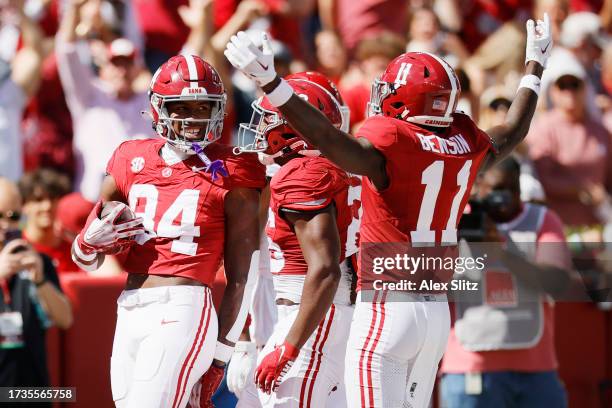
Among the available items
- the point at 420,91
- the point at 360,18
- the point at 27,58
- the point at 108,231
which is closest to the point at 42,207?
the point at 27,58

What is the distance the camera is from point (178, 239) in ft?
17.2

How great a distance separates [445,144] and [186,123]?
1.14 metres

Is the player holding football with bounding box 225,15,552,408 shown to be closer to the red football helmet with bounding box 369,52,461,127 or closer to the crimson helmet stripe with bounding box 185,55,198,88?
the red football helmet with bounding box 369,52,461,127

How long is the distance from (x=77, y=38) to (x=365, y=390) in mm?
4916

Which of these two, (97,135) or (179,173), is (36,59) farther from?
(179,173)

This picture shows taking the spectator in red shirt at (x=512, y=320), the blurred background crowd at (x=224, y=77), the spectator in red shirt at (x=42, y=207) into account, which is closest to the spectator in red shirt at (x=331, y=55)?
the blurred background crowd at (x=224, y=77)

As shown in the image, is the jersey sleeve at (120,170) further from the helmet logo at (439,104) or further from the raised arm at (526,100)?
the raised arm at (526,100)

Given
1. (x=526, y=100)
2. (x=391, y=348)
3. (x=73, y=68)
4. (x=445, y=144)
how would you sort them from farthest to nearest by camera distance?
(x=73, y=68) < (x=526, y=100) < (x=445, y=144) < (x=391, y=348)

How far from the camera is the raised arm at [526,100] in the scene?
5.49 meters

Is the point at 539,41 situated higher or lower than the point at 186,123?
higher

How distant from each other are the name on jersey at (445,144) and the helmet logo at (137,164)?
1239 millimetres

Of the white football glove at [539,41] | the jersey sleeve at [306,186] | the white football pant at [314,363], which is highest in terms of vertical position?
the white football glove at [539,41]

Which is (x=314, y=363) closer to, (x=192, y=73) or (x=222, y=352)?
(x=222, y=352)

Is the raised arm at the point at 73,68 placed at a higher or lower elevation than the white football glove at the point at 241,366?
higher
